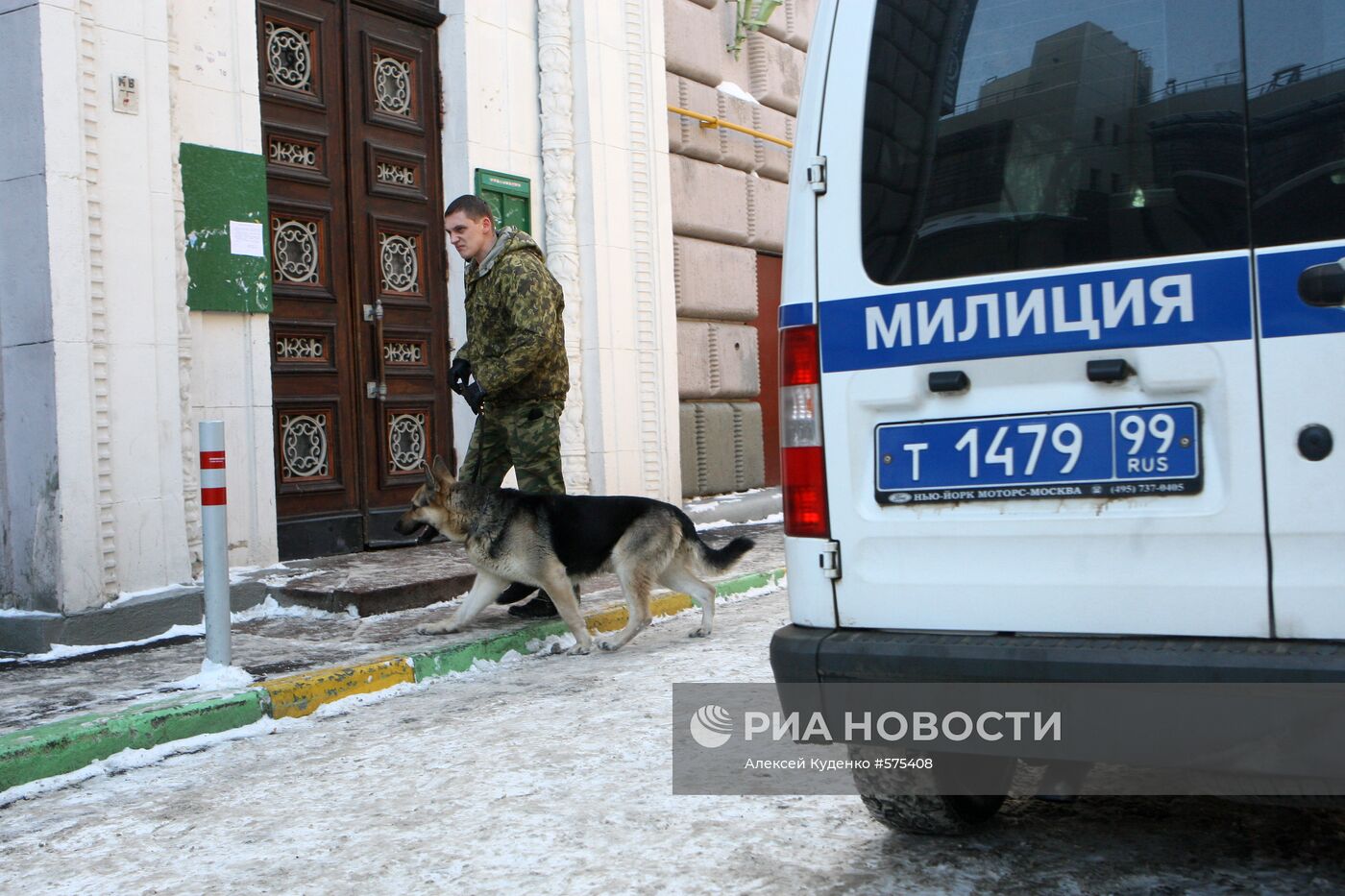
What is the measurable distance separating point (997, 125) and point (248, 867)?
97.0 inches

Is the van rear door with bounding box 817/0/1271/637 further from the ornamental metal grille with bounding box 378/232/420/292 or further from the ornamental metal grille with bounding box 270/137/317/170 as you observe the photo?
the ornamental metal grille with bounding box 378/232/420/292

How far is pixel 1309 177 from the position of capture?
2350 mm

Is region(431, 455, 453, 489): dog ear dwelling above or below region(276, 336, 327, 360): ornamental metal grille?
below

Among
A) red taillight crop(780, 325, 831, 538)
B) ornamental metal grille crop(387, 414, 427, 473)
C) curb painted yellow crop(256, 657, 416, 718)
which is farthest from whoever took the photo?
ornamental metal grille crop(387, 414, 427, 473)

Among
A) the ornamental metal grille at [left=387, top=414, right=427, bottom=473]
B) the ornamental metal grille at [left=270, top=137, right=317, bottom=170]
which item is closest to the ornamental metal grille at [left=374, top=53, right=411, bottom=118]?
the ornamental metal grille at [left=270, top=137, right=317, bottom=170]

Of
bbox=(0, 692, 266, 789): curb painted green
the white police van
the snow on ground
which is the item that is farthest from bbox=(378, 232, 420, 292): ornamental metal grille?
the white police van

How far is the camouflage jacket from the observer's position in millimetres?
6180

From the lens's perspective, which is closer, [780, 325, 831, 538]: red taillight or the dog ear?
[780, 325, 831, 538]: red taillight

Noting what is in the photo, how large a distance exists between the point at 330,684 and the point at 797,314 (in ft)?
9.83

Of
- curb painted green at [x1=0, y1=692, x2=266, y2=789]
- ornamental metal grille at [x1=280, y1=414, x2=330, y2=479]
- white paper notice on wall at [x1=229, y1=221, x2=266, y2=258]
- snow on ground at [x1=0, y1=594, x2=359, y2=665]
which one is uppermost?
white paper notice on wall at [x1=229, y1=221, x2=266, y2=258]

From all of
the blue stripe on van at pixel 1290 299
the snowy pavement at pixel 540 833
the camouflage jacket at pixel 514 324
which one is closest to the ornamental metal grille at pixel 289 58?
the camouflage jacket at pixel 514 324

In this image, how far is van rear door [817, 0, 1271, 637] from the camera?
2453 mm

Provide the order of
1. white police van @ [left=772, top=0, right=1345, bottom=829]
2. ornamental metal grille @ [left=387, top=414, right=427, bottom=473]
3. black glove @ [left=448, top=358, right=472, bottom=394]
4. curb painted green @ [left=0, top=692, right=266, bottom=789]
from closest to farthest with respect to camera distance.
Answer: white police van @ [left=772, top=0, right=1345, bottom=829] → curb painted green @ [left=0, top=692, right=266, bottom=789] → black glove @ [left=448, top=358, right=472, bottom=394] → ornamental metal grille @ [left=387, top=414, right=427, bottom=473]

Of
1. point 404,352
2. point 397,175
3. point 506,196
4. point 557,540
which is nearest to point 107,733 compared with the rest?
point 557,540
